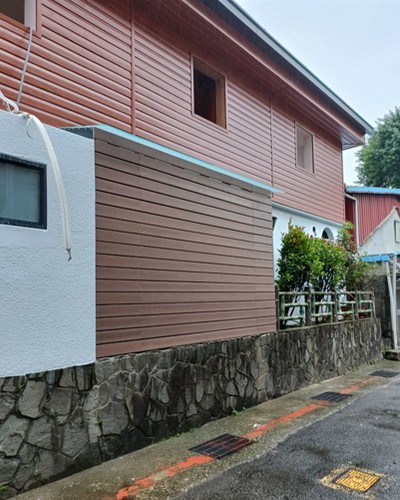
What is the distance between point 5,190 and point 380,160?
83.6 feet

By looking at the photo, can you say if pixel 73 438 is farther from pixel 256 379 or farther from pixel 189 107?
pixel 189 107

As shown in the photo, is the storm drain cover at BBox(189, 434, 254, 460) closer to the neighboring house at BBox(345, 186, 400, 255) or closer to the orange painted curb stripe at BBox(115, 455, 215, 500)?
the orange painted curb stripe at BBox(115, 455, 215, 500)

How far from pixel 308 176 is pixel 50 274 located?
843 centimetres

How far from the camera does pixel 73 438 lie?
3668mm

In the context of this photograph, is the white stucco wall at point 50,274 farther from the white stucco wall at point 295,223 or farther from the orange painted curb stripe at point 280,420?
the white stucco wall at point 295,223

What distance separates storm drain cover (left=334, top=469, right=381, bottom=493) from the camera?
11.2ft

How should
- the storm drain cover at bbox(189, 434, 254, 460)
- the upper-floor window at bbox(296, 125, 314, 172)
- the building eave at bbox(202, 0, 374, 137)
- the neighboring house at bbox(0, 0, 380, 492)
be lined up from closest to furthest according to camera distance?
the neighboring house at bbox(0, 0, 380, 492), the storm drain cover at bbox(189, 434, 254, 460), the building eave at bbox(202, 0, 374, 137), the upper-floor window at bbox(296, 125, 314, 172)

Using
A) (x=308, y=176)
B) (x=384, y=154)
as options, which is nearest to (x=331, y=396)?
(x=308, y=176)

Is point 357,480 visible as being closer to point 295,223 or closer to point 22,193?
point 22,193

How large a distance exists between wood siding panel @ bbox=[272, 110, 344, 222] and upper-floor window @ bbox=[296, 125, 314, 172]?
0.65 ft

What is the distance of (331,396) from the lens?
6.64 metres

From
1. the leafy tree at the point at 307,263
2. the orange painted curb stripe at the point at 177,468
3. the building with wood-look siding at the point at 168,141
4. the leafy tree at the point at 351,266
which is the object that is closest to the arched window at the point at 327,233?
the leafy tree at the point at 351,266

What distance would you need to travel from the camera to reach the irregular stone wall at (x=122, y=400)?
3324 mm

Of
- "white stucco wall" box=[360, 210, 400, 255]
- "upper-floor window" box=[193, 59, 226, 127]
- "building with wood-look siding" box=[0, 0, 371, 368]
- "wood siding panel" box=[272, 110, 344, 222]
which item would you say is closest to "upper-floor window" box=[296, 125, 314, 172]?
"wood siding panel" box=[272, 110, 344, 222]
